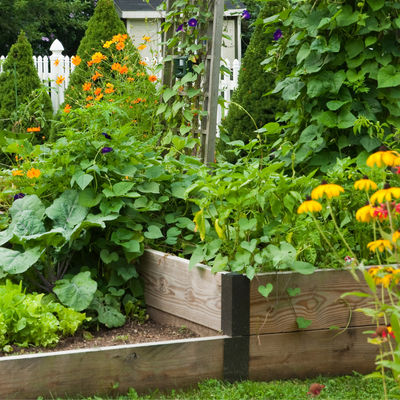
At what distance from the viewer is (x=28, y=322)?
7.23 feet

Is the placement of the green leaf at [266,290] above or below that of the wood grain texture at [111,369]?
above

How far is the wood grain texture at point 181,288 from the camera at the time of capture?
7.66 ft

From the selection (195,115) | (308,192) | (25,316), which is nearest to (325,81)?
(308,192)

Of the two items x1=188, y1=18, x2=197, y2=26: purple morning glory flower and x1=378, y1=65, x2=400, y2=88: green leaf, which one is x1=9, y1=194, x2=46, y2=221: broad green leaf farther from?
x1=378, y1=65, x2=400, y2=88: green leaf

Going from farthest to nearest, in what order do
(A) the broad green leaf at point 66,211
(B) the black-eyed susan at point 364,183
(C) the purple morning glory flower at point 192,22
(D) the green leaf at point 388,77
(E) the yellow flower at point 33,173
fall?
1. (C) the purple morning glory flower at point 192,22
2. (D) the green leaf at point 388,77
3. (E) the yellow flower at point 33,173
4. (A) the broad green leaf at point 66,211
5. (B) the black-eyed susan at point 364,183

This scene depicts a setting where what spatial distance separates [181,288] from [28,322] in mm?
699

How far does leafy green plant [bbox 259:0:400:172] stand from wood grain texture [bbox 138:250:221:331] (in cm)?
90

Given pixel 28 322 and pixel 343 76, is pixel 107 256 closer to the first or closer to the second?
pixel 28 322

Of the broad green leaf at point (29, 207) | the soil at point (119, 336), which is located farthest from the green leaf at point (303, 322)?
the broad green leaf at point (29, 207)

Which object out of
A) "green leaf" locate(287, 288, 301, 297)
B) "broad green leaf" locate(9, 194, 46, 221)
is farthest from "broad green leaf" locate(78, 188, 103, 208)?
"green leaf" locate(287, 288, 301, 297)

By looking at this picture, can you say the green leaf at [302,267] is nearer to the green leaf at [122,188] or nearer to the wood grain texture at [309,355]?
the wood grain texture at [309,355]

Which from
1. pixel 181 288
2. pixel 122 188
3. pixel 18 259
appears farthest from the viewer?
pixel 122 188

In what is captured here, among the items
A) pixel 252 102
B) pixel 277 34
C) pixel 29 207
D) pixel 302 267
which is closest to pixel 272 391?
pixel 302 267

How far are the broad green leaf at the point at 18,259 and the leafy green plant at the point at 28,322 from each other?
0.10 meters
